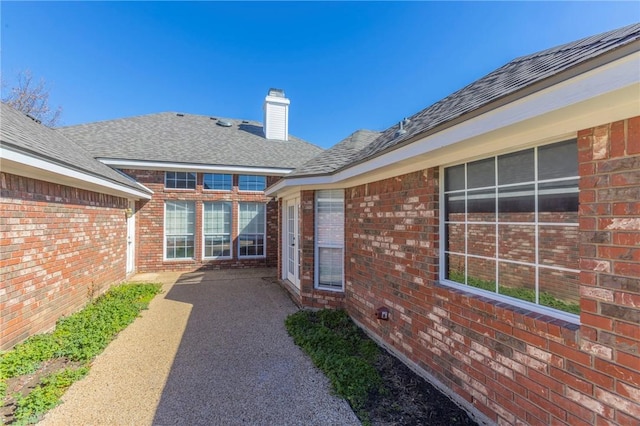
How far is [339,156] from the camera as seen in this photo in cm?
635

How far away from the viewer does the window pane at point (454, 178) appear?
3234 mm

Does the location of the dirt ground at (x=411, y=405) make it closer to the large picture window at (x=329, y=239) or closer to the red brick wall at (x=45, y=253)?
the large picture window at (x=329, y=239)

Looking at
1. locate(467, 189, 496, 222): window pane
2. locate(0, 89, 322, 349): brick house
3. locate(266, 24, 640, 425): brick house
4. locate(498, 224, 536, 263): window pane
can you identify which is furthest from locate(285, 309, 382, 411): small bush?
locate(0, 89, 322, 349): brick house

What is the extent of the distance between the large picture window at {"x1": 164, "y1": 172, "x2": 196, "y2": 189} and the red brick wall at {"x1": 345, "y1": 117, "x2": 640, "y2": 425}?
911 cm

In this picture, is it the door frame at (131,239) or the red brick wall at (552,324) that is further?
the door frame at (131,239)

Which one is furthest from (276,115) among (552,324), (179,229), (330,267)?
(552,324)

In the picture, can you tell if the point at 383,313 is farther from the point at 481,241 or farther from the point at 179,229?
the point at 179,229

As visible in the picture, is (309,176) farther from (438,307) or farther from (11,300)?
(11,300)

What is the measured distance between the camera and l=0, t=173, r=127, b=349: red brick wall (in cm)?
400

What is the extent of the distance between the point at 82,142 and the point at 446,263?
12813 mm

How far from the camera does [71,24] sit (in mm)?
7523

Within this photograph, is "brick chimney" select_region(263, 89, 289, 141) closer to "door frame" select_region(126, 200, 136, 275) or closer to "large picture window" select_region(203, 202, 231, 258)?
"large picture window" select_region(203, 202, 231, 258)

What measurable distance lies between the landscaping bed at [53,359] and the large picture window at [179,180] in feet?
18.1

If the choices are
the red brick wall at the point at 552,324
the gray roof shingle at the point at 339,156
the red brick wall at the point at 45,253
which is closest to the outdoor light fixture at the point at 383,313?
the red brick wall at the point at 552,324
